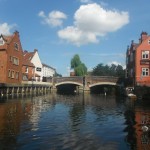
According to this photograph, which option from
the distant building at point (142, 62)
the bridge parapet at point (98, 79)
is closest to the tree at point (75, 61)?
the bridge parapet at point (98, 79)

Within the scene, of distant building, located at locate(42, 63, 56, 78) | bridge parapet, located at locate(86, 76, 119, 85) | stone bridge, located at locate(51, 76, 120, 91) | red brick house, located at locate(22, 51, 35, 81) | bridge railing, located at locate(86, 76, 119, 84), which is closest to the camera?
red brick house, located at locate(22, 51, 35, 81)

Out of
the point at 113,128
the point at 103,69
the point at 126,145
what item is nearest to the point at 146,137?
the point at 126,145

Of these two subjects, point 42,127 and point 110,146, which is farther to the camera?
point 42,127

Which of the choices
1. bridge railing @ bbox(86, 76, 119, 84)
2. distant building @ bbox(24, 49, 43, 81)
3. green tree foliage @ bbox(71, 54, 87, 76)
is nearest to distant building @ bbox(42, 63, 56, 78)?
green tree foliage @ bbox(71, 54, 87, 76)

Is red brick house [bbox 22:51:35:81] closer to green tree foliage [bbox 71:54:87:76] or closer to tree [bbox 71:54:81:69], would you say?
green tree foliage [bbox 71:54:87:76]

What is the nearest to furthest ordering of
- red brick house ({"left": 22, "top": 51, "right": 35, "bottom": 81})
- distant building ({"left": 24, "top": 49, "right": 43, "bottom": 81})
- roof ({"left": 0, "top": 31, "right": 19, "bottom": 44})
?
1. roof ({"left": 0, "top": 31, "right": 19, "bottom": 44})
2. red brick house ({"left": 22, "top": 51, "right": 35, "bottom": 81})
3. distant building ({"left": 24, "top": 49, "right": 43, "bottom": 81})

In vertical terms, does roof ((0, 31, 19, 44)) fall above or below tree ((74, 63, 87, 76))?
above

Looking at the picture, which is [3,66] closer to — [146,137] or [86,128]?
[86,128]

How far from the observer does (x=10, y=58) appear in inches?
2793

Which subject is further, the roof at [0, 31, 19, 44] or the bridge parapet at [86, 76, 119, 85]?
the bridge parapet at [86, 76, 119, 85]

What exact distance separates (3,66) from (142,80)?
33.3 m

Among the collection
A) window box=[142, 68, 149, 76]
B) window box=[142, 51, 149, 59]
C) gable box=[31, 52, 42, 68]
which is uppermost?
gable box=[31, 52, 42, 68]

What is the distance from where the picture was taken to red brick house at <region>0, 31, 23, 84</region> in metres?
68.4

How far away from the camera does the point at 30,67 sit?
9306cm
